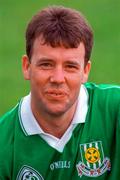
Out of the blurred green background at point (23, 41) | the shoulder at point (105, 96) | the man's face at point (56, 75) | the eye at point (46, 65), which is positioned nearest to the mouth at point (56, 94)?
the man's face at point (56, 75)

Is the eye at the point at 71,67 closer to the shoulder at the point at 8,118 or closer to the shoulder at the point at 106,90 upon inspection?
the shoulder at the point at 106,90

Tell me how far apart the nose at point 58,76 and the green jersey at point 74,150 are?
1.50ft

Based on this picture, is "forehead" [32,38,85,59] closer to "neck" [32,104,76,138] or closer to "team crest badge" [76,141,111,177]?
"neck" [32,104,76,138]

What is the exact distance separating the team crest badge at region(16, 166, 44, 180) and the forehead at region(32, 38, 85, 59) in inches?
28.5

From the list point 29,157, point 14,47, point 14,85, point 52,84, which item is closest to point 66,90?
point 52,84

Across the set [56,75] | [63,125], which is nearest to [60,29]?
[56,75]

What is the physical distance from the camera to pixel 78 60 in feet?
20.0

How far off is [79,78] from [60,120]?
38 centimetres

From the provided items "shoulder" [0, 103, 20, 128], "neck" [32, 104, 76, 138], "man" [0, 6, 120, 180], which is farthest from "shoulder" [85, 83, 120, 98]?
"shoulder" [0, 103, 20, 128]

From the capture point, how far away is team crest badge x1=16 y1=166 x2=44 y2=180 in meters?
6.34

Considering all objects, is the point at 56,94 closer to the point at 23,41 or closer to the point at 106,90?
the point at 106,90

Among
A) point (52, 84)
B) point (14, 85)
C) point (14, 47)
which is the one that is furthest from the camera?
point (14, 47)

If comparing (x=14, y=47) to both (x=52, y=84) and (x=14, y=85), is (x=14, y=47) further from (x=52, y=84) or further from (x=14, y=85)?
(x=52, y=84)

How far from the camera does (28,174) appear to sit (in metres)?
6.34
